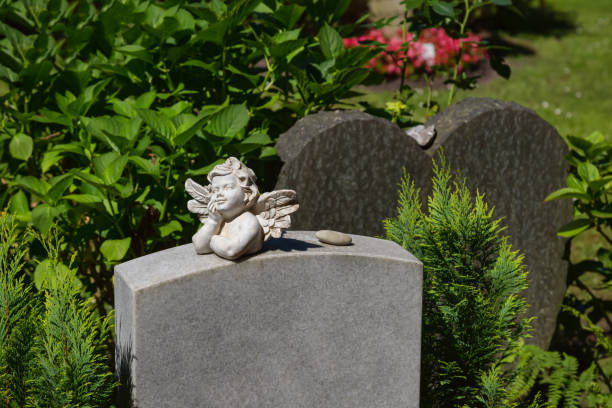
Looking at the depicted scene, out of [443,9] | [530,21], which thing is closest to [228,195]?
[443,9]

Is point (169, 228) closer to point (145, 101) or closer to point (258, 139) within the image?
point (258, 139)

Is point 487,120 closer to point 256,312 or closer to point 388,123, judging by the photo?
point 388,123

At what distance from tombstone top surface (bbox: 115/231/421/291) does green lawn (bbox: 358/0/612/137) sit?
6.26 meters

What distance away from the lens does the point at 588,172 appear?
3621 millimetres

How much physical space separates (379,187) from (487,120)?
72 cm

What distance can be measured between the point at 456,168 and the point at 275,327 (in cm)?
159

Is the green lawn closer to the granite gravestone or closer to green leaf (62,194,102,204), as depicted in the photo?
the granite gravestone

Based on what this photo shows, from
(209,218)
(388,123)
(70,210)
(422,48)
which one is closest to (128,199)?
(70,210)

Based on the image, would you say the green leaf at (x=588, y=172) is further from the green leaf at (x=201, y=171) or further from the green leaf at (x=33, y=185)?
the green leaf at (x=33, y=185)

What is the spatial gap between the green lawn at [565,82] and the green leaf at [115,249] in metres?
6.18

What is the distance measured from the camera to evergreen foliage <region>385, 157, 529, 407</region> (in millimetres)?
2676

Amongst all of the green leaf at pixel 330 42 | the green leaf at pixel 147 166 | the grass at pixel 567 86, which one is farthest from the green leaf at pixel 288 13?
the grass at pixel 567 86

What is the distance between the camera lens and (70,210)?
9.92 ft

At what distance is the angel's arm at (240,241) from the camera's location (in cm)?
221
